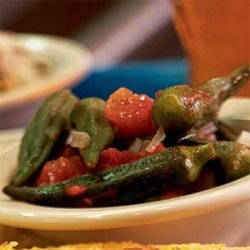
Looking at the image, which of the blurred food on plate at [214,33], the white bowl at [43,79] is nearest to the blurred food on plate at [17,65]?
the white bowl at [43,79]

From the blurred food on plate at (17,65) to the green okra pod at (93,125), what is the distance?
3.87 feet

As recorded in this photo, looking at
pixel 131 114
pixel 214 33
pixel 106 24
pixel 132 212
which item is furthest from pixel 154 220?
pixel 106 24

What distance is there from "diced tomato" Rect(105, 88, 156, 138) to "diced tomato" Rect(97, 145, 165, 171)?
0.10 ft

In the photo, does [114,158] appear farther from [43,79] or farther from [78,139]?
[43,79]

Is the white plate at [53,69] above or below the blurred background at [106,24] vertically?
above

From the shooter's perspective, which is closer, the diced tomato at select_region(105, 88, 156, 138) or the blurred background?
the diced tomato at select_region(105, 88, 156, 138)

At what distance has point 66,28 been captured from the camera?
4.30 meters

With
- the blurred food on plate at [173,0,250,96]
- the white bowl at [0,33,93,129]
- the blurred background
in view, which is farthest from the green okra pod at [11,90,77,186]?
the blurred background

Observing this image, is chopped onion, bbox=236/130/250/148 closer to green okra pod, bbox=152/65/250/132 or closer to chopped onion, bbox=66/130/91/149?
green okra pod, bbox=152/65/250/132

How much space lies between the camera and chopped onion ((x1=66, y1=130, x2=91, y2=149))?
910mm

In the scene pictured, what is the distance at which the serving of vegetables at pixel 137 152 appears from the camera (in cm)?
84

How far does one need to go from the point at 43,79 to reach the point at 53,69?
174 millimetres

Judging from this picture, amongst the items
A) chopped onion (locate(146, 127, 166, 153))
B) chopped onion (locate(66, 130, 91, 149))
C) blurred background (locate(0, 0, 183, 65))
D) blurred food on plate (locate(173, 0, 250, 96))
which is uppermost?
chopped onion (locate(66, 130, 91, 149))

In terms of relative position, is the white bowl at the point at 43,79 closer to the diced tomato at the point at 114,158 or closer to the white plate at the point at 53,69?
the white plate at the point at 53,69
